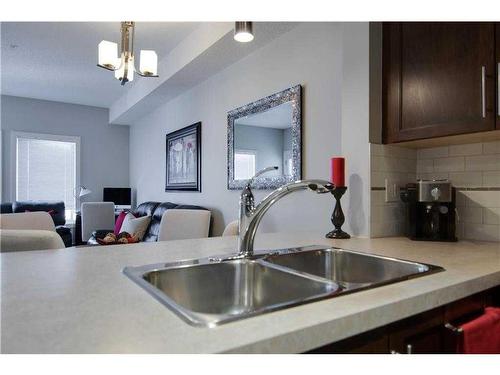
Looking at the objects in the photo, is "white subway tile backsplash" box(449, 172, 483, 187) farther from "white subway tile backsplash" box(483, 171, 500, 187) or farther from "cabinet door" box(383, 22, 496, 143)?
"cabinet door" box(383, 22, 496, 143)

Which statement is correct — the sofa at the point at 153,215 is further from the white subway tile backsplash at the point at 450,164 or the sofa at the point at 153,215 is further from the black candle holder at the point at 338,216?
the white subway tile backsplash at the point at 450,164

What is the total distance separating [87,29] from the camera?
320 cm

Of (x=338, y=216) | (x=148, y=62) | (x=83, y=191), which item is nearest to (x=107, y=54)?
(x=148, y=62)

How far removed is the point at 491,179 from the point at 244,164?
73.4 inches

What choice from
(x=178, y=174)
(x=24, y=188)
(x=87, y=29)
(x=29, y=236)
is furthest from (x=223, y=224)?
(x=24, y=188)

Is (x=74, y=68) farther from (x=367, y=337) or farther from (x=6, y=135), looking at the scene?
(x=367, y=337)

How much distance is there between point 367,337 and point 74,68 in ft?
15.0

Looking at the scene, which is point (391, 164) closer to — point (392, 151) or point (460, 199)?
point (392, 151)

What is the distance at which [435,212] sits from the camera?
1611 mm

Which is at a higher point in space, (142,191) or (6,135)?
(6,135)

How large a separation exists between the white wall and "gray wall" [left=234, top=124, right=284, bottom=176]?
0.81ft

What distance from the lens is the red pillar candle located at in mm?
1702
